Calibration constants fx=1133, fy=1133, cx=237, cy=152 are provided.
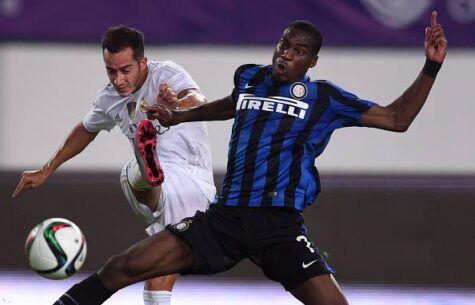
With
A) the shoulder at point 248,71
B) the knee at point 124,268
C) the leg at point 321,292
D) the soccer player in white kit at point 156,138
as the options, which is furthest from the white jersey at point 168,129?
the leg at point 321,292

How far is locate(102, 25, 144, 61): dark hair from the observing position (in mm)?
5422

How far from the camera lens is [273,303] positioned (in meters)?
7.20

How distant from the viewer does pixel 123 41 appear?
5.44 metres

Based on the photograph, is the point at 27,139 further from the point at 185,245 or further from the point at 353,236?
the point at 185,245

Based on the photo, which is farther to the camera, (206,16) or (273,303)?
(206,16)

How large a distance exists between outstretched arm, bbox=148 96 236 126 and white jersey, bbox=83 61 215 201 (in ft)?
1.53

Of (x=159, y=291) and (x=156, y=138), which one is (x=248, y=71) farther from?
(x=159, y=291)

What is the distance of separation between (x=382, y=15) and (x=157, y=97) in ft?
11.8

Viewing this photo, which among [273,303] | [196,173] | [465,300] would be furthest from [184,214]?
[465,300]

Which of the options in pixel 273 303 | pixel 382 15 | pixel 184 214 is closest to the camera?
pixel 184 214

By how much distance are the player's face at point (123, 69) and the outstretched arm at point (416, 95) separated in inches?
49.2

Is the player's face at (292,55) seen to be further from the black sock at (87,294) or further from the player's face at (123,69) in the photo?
the black sock at (87,294)

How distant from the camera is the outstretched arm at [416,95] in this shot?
4613 millimetres

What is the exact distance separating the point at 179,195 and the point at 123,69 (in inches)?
27.6
